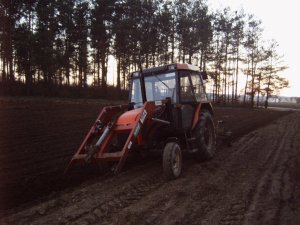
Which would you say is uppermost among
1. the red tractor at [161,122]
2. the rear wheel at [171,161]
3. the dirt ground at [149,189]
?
the red tractor at [161,122]

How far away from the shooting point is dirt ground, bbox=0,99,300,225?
435cm

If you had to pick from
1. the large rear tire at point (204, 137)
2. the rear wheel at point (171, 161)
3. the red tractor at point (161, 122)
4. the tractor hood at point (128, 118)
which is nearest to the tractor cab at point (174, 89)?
the red tractor at point (161, 122)

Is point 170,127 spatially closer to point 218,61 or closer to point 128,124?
point 128,124

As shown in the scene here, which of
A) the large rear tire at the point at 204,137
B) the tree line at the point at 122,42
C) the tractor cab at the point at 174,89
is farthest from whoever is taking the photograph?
the tree line at the point at 122,42

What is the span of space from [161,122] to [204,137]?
167 centimetres

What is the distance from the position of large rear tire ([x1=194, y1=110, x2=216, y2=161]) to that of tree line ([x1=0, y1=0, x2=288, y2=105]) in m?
7.92

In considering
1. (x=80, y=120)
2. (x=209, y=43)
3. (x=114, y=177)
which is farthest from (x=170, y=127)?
(x=209, y=43)

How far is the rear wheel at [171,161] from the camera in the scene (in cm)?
600

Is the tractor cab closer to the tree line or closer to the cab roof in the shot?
the cab roof

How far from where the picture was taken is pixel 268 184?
5.92 m

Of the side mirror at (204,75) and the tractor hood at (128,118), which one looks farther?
the side mirror at (204,75)

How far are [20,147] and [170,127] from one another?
4.29m

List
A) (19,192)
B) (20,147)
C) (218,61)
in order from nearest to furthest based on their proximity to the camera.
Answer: (19,192), (20,147), (218,61)

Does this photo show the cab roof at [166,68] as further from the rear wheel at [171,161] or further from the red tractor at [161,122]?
the rear wheel at [171,161]
